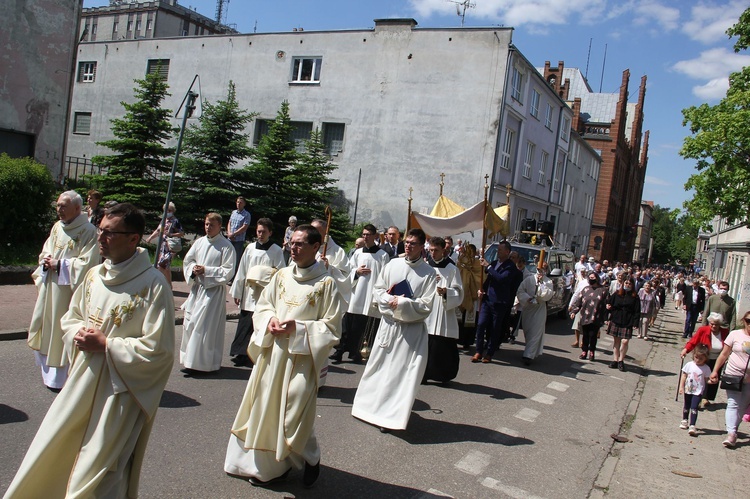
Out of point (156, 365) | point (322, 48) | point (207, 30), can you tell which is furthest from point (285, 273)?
point (207, 30)

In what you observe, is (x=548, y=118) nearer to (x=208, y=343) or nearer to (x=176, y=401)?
(x=208, y=343)

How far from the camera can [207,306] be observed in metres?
7.69

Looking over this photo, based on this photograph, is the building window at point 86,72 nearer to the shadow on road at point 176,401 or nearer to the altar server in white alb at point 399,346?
the shadow on road at point 176,401

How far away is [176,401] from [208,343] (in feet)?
4.06

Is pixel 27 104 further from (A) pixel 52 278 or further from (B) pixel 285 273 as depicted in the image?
(B) pixel 285 273

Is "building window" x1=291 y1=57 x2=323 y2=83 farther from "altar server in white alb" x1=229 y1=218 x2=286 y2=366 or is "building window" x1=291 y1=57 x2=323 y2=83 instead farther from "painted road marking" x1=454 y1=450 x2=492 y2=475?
"painted road marking" x1=454 y1=450 x2=492 y2=475

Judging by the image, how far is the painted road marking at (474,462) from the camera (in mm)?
5582

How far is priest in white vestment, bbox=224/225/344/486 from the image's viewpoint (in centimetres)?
444

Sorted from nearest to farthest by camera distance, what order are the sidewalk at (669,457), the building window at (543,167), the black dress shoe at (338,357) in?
the sidewalk at (669,457)
the black dress shoe at (338,357)
the building window at (543,167)

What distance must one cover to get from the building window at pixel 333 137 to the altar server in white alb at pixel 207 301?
838 inches

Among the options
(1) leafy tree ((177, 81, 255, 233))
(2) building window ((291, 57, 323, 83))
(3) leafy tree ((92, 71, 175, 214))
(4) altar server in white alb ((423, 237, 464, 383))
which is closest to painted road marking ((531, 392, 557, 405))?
(4) altar server in white alb ((423, 237, 464, 383))

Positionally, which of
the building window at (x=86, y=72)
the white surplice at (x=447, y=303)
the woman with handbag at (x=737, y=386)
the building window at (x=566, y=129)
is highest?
the building window at (x=566, y=129)

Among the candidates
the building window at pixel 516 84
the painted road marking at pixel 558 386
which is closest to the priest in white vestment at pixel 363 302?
the painted road marking at pixel 558 386

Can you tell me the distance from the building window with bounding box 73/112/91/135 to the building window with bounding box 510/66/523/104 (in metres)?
22.6
